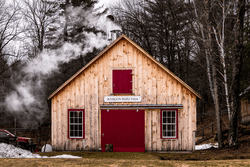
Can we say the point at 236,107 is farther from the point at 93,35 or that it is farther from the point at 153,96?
the point at 93,35

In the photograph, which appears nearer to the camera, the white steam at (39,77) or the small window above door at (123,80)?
the small window above door at (123,80)

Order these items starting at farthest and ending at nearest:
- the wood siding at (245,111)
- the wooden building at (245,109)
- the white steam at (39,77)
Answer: the white steam at (39,77), the wood siding at (245,111), the wooden building at (245,109)

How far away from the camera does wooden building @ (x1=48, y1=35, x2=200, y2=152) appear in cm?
1548

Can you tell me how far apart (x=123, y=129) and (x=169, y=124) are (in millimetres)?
2582

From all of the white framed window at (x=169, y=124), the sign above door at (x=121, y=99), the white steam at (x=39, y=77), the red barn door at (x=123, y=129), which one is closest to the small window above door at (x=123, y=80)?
the sign above door at (x=121, y=99)

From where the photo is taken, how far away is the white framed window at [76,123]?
15633 millimetres

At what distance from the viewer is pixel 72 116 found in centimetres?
1575

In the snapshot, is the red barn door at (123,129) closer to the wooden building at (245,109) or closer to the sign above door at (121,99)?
the sign above door at (121,99)

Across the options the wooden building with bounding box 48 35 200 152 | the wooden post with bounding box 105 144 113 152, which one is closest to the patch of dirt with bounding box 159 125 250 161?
the wooden building with bounding box 48 35 200 152

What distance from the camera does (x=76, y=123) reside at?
15.7 m

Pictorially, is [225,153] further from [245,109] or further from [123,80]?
[245,109]

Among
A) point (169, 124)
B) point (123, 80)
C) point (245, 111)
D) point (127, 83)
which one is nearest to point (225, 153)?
point (169, 124)

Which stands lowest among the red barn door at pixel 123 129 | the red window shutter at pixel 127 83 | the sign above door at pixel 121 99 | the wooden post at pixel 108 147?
the wooden post at pixel 108 147

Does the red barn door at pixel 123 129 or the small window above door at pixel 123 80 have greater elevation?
the small window above door at pixel 123 80
